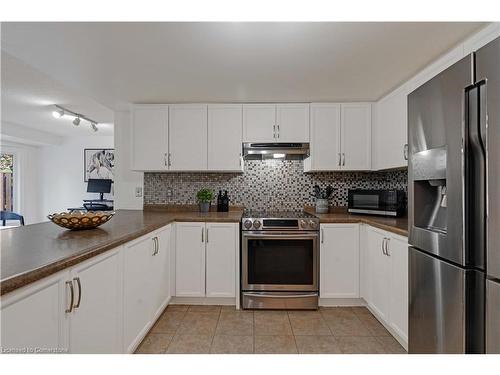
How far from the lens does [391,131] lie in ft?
9.09

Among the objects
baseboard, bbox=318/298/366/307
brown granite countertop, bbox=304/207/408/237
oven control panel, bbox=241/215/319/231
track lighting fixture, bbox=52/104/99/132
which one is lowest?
baseboard, bbox=318/298/366/307

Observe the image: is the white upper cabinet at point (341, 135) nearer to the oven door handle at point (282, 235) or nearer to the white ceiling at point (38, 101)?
the oven door handle at point (282, 235)

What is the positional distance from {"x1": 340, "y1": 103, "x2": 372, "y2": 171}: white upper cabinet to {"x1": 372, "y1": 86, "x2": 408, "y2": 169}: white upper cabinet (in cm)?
7

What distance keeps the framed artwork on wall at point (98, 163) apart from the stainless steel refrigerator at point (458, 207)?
602cm

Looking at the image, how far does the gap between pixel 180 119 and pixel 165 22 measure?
1.54m

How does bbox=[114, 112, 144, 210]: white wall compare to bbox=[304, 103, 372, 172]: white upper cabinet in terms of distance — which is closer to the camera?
bbox=[304, 103, 372, 172]: white upper cabinet

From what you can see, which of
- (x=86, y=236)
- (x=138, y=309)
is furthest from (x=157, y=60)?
(x=138, y=309)

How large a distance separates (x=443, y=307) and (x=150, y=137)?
9.57 ft

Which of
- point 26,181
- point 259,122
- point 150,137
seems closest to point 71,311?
point 150,137

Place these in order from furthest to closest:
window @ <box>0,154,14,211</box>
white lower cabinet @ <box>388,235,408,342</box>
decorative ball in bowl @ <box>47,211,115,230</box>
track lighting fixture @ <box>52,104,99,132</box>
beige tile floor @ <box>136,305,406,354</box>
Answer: window @ <box>0,154,14,211</box> < track lighting fixture @ <box>52,104,99,132</box> < beige tile floor @ <box>136,305,406,354</box> < white lower cabinet @ <box>388,235,408,342</box> < decorative ball in bowl @ <box>47,211,115,230</box>

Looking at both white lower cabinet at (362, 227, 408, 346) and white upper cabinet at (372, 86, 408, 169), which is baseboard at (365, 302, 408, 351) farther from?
white upper cabinet at (372, 86, 408, 169)

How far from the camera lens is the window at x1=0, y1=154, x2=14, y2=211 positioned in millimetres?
5957

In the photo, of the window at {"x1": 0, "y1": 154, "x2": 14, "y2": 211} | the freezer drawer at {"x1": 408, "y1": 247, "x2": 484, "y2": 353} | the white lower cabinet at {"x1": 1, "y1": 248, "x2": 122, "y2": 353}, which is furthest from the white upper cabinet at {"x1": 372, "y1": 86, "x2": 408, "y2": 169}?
the window at {"x1": 0, "y1": 154, "x2": 14, "y2": 211}

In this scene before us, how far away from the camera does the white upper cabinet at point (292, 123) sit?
316 centimetres
